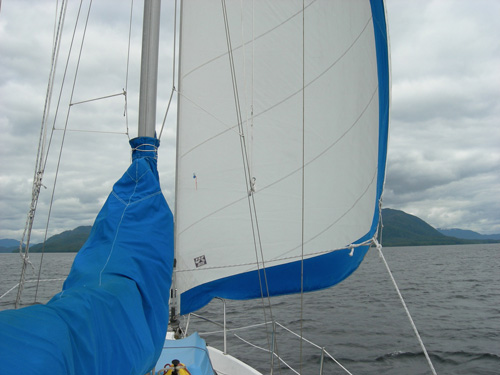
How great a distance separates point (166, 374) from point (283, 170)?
203 cm

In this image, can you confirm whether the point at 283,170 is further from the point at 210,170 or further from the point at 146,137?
the point at 146,137

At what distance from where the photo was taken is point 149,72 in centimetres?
241

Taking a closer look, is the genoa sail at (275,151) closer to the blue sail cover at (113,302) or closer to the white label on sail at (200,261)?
the white label on sail at (200,261)

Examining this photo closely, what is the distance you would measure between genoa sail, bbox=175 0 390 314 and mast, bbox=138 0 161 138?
4.14ft

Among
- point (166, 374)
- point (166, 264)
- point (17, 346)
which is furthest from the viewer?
point (166, 374)

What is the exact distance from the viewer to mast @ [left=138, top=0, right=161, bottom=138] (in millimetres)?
2379

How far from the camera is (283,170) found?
371cm

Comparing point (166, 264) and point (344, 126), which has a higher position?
point (344, 126)

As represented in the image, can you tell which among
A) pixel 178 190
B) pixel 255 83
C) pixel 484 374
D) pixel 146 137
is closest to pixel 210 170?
pixel 178 190

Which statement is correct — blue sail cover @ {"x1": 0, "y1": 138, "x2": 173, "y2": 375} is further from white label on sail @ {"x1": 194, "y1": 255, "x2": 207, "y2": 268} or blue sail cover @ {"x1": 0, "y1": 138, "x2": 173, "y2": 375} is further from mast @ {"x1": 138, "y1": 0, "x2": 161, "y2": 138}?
white label on sail @ {"x1": 194, "y1": 255, "x2": 207, "y2": 268}

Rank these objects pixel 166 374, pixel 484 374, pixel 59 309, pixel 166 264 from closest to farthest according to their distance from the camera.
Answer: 1. pixel 59 309
2. pixel 166 264
3. pixel 166 374
4. pixel 484 374

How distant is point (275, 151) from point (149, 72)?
163 cm

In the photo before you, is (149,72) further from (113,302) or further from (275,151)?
(275,151)

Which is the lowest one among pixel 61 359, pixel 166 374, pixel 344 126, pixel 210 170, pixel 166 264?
pixel 166 374
